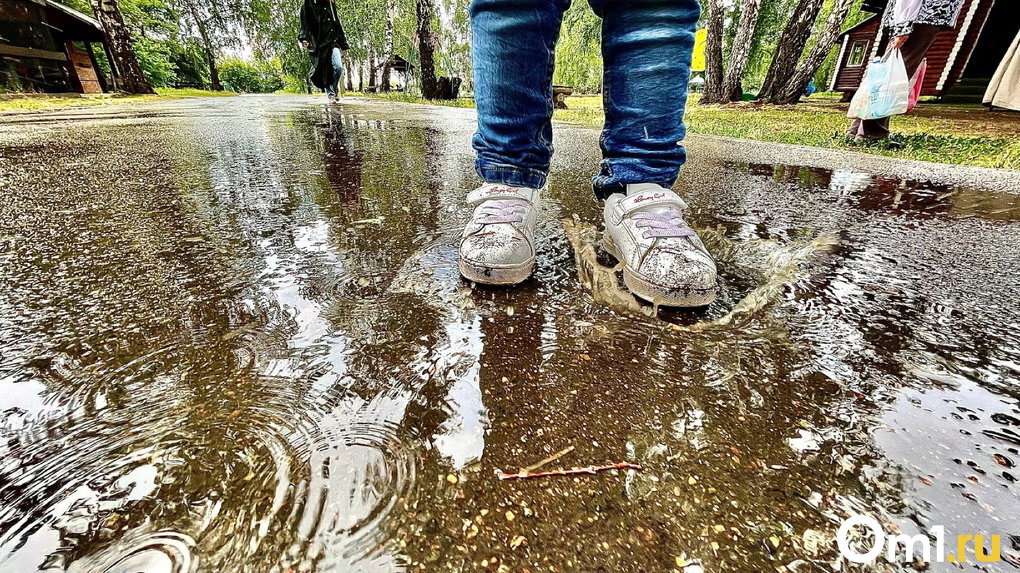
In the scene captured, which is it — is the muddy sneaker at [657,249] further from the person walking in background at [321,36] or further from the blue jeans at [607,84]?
the person walking in background at [321,36]

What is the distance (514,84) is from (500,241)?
1.43 feet

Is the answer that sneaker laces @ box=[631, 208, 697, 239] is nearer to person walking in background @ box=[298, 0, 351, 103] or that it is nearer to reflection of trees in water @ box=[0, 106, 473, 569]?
reflection of trees in water @ box=[0, 106, 473, 569]

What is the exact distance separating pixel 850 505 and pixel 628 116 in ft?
3.20

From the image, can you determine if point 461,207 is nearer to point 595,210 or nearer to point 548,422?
point 595,210

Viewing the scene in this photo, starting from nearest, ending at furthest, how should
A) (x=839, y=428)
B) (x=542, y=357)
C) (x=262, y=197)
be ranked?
(x=839, y=428) < (x=542, y=357) < (x=262, y=197)

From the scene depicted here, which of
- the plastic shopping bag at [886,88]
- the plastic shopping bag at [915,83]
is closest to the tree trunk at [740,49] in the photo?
the plastic shopping bag at [915,83]

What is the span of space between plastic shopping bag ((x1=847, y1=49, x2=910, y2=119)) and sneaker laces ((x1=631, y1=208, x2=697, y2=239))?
379cm

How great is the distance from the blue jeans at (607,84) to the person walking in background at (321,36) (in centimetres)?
777

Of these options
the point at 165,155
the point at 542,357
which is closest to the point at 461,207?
the point at 542,357

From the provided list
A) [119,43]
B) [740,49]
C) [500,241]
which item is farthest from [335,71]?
[500,241]

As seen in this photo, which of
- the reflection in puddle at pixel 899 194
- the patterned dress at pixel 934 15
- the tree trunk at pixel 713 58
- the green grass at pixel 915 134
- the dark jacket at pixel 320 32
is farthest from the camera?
the tree trunk at pixel 713 58

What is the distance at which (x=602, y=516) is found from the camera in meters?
0.46

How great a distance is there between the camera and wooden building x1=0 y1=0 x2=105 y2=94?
1094cm
